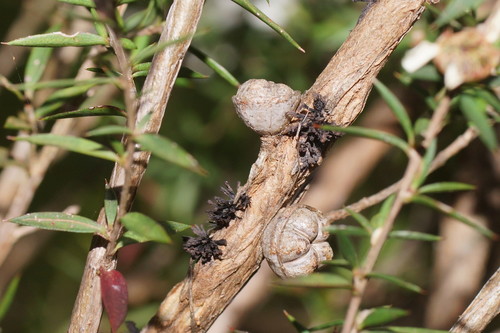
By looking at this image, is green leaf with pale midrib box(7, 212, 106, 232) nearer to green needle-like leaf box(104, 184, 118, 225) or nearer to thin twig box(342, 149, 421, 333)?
green needle-like leaf box(104, 184, 118, 225)

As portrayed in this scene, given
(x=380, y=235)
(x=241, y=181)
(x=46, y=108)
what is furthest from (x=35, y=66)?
(x=241, y=181)

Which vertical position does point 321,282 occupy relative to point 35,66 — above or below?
below

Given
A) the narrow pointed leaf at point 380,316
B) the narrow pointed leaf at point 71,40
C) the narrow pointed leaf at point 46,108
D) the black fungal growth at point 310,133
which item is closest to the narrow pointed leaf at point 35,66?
the narrow pointed leaf at point 46,108

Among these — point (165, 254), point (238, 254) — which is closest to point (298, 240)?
point (238, 254)

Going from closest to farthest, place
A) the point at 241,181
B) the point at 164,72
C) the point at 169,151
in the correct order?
the point at 169,151 < the point at 164,72 < the point at 241,181

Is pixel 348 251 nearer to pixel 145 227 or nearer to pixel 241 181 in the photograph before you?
pixel 145 227

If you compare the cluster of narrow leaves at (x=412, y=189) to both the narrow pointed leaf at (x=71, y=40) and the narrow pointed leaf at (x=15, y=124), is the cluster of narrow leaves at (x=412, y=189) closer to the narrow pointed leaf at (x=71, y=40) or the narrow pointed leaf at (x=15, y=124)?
the narrow pointed leaf at (x=71, y=40)

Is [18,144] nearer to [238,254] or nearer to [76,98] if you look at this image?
[76,98]
